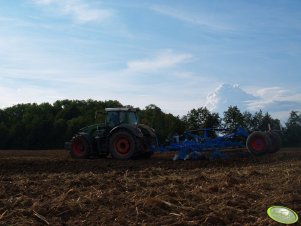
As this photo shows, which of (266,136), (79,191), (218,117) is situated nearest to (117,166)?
(266,136)

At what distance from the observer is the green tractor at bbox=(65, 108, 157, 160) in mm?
16188

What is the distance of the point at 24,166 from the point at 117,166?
2.86m

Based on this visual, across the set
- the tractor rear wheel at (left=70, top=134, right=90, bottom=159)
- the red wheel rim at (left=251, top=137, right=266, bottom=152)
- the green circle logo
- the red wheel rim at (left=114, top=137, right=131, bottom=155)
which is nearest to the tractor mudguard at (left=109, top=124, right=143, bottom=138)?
the red wheel rim at (left=114, top=137, right=131, bottom=155)

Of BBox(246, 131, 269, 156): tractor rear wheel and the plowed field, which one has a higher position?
BBox(246, 131, 269, 156): tractor rear wheel

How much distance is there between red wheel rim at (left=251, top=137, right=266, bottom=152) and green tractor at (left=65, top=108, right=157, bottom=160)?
3577mm

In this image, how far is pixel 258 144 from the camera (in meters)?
15.8

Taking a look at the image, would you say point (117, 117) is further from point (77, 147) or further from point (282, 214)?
point (282, 214)

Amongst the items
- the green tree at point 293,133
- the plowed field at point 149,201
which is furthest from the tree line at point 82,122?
the plowed field at point 149,201

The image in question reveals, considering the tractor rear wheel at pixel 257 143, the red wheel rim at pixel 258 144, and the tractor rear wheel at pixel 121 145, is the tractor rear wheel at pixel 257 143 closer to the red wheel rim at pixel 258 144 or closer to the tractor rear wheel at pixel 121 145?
the red wheel rim at pixel 258 144

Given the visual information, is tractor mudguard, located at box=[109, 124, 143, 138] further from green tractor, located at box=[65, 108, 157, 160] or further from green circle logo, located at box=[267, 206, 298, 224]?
green circle logo, located at box=[267, 206, 298, 224]

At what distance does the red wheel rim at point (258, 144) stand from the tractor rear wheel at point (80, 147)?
593cm

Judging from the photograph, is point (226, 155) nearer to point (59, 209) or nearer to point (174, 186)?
point (174, 186)

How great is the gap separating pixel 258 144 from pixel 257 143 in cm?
5

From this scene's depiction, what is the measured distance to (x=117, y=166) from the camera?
536 inches
